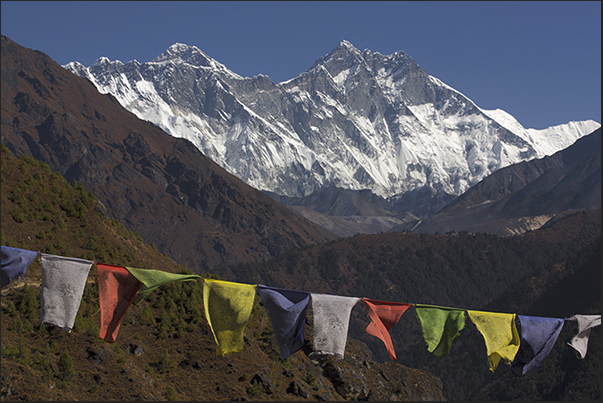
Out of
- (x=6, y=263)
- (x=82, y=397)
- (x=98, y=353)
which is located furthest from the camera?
(x=98, y=353)

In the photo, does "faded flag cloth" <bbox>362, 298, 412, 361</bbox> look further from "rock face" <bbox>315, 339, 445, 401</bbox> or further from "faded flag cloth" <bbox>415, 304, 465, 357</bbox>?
"rock face" <bbox>315, 339, 445, 401</bbox>

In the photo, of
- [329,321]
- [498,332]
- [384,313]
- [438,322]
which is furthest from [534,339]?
[329,321]

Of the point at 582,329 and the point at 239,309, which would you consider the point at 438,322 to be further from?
the point at 239,309

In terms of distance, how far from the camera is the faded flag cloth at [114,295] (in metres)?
22.8

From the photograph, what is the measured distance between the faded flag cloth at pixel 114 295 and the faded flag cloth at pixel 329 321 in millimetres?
5430

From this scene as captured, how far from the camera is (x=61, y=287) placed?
22.5 metres

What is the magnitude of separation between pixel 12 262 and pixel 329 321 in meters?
9.32

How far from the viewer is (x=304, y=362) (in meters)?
41.1

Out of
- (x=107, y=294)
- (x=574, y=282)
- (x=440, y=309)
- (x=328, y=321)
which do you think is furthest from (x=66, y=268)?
(x=574, y=282)

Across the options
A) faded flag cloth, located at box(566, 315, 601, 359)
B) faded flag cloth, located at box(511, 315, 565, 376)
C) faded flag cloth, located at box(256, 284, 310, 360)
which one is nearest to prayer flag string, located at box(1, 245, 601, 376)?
faded flag cloth, located at box(256, 284, 310, 360)

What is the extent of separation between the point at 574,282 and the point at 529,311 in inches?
481

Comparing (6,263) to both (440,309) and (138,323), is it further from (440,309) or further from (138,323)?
(138,323)

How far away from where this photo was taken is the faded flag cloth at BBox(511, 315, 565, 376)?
78.1 ft

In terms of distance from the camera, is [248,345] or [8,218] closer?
[248,345]
